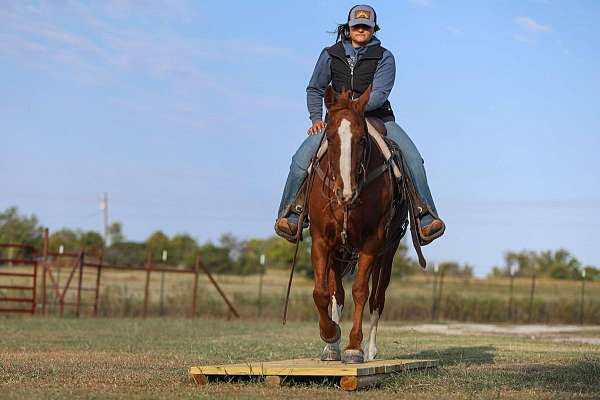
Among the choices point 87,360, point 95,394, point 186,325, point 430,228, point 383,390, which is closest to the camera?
point 95,394

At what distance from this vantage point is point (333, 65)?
12141 mm

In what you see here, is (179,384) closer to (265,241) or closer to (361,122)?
(361,122)

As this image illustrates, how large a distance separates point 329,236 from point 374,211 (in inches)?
20.9

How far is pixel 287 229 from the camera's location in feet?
37.9

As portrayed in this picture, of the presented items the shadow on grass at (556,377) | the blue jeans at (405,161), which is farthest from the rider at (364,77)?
the shadow on grass at (556,377)

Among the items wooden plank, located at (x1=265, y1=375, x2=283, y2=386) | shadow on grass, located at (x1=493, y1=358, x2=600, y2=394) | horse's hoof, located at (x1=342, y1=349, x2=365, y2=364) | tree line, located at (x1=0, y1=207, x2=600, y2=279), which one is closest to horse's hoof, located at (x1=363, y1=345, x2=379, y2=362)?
shadow on grass, located at (x1=493, y1=358, x2=600, y2=394)

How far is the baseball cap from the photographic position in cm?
1202

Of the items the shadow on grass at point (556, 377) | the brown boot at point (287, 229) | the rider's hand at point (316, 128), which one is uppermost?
the rider's hand at point (316, 128)

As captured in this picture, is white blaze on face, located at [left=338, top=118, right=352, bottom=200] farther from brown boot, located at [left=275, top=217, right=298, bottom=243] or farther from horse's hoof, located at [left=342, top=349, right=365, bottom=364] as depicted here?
horse's hoof, located at [left=342, top=349, right=365, bottom=364]

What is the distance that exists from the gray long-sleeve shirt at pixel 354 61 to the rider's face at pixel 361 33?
0.09 m

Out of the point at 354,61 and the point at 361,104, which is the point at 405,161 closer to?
the point at 354,61

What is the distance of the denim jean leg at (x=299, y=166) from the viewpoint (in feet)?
37.3

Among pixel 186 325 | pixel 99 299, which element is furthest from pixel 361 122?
pixel 99 299

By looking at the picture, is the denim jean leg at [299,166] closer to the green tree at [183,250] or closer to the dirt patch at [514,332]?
the dirt patch at [514,332]
